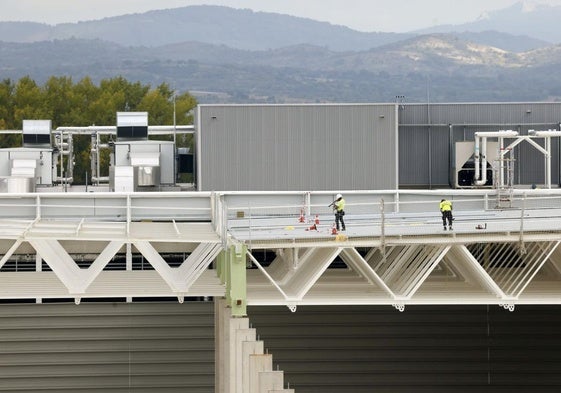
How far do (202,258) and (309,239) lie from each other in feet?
13.6

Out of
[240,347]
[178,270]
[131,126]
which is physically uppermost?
[131,126]

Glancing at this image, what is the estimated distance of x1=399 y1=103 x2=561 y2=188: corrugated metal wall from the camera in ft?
170

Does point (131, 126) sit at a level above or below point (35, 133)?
above

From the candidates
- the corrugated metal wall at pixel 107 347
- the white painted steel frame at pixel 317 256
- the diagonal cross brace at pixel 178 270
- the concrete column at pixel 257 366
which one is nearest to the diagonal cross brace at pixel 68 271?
the white painted steel frame at pixel 317 256

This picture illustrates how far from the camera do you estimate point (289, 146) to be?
164ft

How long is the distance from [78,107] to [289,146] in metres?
97.2

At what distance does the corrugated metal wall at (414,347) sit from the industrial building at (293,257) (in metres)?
0.05

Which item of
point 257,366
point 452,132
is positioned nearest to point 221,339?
point 257,366

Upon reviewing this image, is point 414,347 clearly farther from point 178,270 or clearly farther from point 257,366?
point 257,366

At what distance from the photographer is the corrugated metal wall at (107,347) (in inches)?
1736

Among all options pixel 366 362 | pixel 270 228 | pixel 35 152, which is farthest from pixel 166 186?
pixel 270 228

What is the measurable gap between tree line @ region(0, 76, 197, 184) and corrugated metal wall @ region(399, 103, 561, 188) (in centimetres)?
7768

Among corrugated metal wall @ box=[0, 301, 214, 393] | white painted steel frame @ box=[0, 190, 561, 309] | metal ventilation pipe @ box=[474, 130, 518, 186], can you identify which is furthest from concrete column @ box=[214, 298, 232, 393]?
metal ventilation pipe @ box=[474, 130, 518, 186]

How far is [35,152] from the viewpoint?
56.7m
